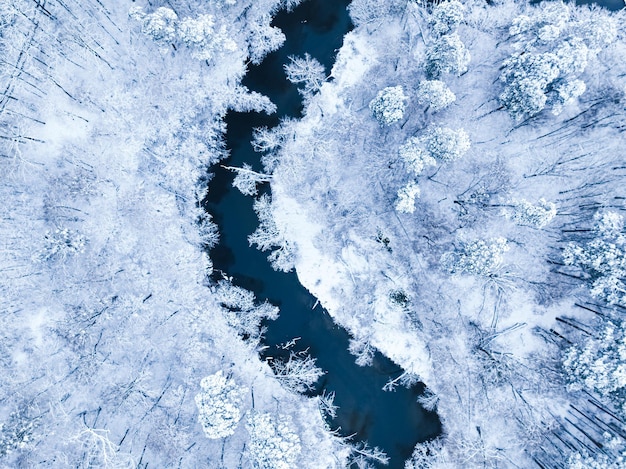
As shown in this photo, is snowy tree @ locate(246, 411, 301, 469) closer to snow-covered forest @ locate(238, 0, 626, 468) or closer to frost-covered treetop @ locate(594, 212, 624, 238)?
snow-covered forest @ locate(238, 0, 626, 468)

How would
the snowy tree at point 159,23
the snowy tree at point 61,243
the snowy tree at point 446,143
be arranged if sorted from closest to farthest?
the snowy tree at point 446,143
the snowy tree at point 159,23
the snowy tree at point 61,243

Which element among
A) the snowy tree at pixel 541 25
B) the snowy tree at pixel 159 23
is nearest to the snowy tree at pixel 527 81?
the snowy tree at pixel 541 25

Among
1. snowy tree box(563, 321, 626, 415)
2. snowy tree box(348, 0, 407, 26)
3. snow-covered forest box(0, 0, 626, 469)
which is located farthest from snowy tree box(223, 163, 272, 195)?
snowy tree box(563, 321, 626, 415)

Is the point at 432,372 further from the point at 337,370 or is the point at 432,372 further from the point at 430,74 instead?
the point at 430,74

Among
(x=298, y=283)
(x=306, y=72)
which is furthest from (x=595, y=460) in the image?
(x=306, y=72)

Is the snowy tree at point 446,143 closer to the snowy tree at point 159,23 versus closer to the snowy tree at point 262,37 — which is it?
the snowy tree at point 262,37

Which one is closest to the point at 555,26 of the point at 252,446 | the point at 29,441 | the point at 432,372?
the point at 432,372
